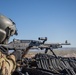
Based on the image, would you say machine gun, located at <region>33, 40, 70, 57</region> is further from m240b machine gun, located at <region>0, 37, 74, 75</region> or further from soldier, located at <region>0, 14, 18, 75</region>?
soldier, located at <region>0, 14, 18, 75</region>

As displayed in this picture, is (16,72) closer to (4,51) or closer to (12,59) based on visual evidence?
(4,51)

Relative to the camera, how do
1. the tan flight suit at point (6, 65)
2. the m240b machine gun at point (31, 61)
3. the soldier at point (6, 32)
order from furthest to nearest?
the m240b machine gun at point (31, 61), the soldier at point (6, 32), the tan flight suit at point (6, 65)

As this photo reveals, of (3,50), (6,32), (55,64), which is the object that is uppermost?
(6,32)

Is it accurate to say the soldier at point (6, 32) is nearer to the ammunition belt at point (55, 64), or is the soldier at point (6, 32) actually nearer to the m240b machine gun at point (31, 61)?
the m240b machine gun at point (31, 61)

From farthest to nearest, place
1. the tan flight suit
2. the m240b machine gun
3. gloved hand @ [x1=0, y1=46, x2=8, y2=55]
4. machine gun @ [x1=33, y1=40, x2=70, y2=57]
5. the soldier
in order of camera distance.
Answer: machine gun @ [x1=33, y1=40, x2=70, y2=57] → the m240b machine gun → gloved hand @ [x1=0, y1=46, x2=8, y2=55] → the soldier → the tan flight suit

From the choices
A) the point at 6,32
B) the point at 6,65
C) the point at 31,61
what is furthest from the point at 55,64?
the point at 6,65

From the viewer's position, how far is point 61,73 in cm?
824

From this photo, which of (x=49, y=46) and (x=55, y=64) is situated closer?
(x=55, y=64)

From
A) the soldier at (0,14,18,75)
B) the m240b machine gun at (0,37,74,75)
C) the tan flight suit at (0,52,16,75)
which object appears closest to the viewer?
the tan flight suit at (0,52,16,75)

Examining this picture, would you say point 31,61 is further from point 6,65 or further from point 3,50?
point 6,65

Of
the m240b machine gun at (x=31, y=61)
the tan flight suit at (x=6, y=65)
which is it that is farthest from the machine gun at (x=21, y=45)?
the tan flight suit at (x=6, y=65)

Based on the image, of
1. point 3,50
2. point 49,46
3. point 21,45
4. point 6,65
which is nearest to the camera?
point 6,65

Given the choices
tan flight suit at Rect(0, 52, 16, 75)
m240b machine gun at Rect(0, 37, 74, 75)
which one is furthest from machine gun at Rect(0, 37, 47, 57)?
tan flight suit at Rect(0, 52, 16, 75)

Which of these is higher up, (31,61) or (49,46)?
(49,46)
